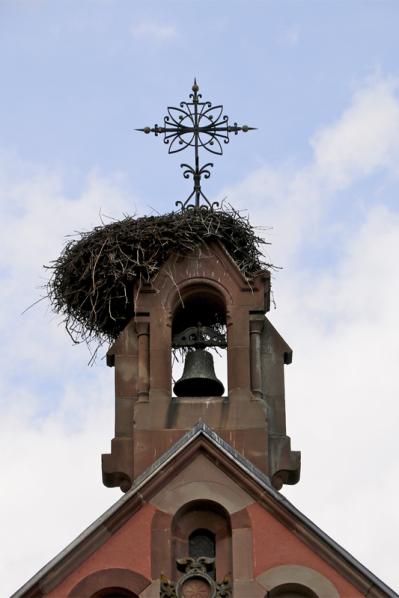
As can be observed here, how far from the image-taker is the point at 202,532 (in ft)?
103

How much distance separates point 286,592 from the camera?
3045cm

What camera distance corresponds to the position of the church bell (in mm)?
34000

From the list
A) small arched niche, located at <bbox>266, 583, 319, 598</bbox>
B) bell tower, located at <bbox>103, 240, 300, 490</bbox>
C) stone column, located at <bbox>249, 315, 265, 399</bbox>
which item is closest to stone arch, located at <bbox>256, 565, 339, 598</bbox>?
small arched niche, located at <bbox>266, 583, 319, 598</bbox>

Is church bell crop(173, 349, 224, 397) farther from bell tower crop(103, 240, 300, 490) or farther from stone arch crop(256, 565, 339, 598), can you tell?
stone arch crop(256, 565, 339, 598)

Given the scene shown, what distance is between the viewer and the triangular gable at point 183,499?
99.4 ft

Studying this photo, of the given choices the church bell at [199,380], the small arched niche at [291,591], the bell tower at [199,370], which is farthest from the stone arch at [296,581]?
the church bell at [199,380]

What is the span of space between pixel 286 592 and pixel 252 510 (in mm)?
1094

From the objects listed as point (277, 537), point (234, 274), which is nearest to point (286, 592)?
point (277, 537)

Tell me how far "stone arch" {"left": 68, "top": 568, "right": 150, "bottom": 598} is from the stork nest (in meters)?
4.73

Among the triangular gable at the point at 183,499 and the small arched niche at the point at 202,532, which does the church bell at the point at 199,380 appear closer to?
the triangular gable at the point at 183,499

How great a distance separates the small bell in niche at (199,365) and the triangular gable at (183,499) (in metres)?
2.31

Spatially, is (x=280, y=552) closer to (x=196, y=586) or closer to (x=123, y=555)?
(x=196, y=586)

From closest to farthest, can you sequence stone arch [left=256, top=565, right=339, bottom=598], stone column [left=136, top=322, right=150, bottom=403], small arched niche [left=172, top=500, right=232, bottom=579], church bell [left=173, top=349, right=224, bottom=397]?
stone arch [left=256, top=565, right=339, bottom=598], small arched niche [left=172, top=500, right=232, bottom=579], stone column [left=136, top=322, right=150, bottom=403], church bell [left=173, top=349, right=224, bottom=397]

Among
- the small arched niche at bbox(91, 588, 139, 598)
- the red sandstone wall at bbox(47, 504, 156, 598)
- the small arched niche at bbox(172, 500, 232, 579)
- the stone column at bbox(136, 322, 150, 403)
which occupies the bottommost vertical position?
the small arched niche at bbox(91, 588, 139, 598)
